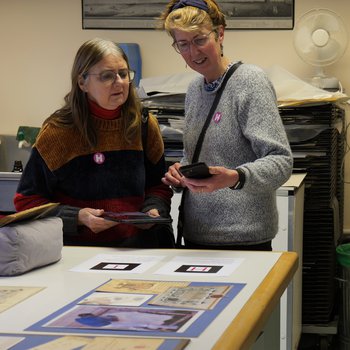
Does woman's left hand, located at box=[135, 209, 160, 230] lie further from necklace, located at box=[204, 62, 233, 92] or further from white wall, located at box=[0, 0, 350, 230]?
white wall, located at box=[0, 0, 350, 230]

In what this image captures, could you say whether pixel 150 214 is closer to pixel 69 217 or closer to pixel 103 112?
pixel 69 217

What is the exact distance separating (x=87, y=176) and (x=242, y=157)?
475 mm

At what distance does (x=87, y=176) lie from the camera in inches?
89.2

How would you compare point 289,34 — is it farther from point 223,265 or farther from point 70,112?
point 223,265

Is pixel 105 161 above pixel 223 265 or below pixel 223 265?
above

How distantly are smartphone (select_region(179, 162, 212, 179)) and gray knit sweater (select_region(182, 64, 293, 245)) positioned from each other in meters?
0.13

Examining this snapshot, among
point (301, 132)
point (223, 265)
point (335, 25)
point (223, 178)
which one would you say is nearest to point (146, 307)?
point (223, 265)

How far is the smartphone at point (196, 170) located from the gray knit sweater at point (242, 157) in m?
0.13

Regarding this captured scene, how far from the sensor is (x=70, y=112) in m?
2.32

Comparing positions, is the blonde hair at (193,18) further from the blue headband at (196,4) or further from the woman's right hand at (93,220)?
the woman's right hand at (93,220)

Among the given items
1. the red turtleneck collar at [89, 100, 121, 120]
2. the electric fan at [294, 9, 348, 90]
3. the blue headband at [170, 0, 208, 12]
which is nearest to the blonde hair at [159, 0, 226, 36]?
the blue headband at [170, 0, 208, 12]

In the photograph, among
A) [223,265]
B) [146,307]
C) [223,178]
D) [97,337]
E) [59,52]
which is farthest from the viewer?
[59,52]

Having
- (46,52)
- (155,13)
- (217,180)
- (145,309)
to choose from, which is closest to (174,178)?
(217,180)

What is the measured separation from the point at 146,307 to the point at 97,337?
0.21 metres
